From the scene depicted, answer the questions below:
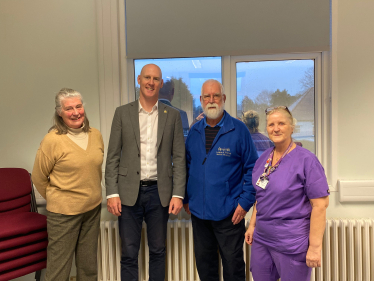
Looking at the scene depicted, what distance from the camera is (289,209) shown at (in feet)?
4.66

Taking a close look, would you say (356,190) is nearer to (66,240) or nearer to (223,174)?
(223,174)

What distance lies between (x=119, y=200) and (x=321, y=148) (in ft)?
5.81

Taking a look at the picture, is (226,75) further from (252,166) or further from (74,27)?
(74,27)

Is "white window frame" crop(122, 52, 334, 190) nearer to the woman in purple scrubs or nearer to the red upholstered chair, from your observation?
the woman in purple scrubs

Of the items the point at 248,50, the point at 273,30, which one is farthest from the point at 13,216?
the point at 273,30

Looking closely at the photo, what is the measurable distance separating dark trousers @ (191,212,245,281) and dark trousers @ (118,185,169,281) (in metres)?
0.25

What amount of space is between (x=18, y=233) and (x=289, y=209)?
5.75ft

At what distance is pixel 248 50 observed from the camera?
7.65 feet

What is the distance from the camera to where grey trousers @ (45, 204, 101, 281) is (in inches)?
68.7

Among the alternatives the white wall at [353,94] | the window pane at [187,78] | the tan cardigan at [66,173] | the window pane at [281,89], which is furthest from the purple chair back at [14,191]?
the white wall at [353,94]

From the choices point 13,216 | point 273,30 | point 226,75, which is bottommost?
point 13,216

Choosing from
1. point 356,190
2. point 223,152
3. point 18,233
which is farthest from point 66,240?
point 356,190

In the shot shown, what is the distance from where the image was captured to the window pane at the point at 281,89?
2.44 metres

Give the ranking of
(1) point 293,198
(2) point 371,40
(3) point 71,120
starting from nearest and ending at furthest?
(1) point 293,198, (3) point 71,120, (2) point 371,40
